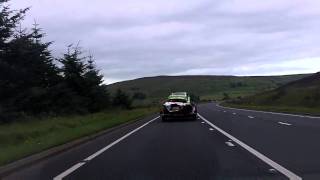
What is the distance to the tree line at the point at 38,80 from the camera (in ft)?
144

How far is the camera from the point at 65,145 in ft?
66.5

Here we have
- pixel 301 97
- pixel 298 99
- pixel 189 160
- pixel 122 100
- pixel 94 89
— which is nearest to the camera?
pixel 189 160

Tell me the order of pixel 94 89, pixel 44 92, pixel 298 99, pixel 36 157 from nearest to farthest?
1. pixel 36 157
2. pixel 44 92
3. pixel 94 89
4. pixel 298 99

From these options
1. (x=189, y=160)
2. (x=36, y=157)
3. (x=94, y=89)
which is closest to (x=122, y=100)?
(x=94, y=89)

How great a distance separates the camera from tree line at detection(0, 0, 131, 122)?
44031 mm

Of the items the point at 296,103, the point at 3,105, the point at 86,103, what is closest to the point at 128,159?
the point at 3,105

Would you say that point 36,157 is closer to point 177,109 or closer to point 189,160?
point 189,160

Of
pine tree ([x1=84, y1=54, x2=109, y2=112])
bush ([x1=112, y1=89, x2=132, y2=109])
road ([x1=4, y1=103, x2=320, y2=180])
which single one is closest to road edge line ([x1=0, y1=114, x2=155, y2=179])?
road ([x1=4, y1=103, x2=320, y2=180])

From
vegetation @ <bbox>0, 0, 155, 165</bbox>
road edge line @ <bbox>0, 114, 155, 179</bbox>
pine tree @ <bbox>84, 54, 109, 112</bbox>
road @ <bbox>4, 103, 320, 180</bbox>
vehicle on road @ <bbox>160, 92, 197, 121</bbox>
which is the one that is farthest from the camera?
pine tree @ <bbox>84, 54, 109, 112</bbox>

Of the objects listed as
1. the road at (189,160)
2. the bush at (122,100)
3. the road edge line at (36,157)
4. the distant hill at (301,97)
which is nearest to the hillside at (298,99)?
the distant hill at (301,97)

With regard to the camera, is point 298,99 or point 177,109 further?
point 298,99

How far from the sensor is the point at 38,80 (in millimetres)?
53875

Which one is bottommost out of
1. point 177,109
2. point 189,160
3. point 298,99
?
point 189,160

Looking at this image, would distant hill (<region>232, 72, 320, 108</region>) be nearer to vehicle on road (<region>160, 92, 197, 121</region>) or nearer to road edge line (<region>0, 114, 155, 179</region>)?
vehicle on road (<region>160, 92, 197, 121</region>)
